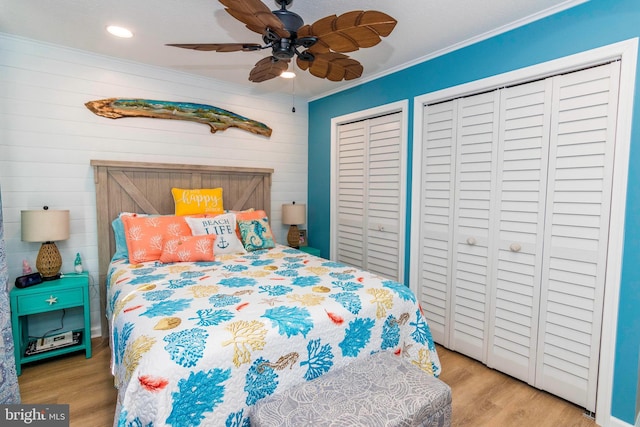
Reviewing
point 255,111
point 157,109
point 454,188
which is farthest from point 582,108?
point 157,109

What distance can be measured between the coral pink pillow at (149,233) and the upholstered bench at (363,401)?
1716 mm

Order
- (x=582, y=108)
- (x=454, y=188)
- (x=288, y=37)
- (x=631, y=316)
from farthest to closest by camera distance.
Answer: (x=454, y=188) → (x=582, y=108) → (x=631, y=316) → (x=288, y=37)

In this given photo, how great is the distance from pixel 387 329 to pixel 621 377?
4.45 ft

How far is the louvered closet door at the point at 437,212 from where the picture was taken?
9.04 ft

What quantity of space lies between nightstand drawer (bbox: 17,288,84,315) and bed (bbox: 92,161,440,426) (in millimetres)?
366

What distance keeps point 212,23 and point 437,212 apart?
7.38 ft

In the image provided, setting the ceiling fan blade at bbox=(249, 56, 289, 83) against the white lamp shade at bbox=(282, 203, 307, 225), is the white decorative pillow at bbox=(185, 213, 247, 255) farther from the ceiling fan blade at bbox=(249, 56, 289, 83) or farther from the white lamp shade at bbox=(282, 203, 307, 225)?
the ceiling fan blade at bbox=(249, 56, 289, 83)

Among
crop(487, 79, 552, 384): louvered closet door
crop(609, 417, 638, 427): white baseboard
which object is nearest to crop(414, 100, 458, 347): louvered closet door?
crop(487, 79, 552, 384): louvered closet door

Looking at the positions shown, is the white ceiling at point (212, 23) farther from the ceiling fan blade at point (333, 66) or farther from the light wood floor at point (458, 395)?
the light wood floor at point (458, 395)

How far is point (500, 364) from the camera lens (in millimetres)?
2469

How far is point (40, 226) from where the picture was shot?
7.99ft

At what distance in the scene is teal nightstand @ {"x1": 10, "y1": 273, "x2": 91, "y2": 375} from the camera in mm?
2389

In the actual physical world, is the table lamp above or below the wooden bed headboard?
below

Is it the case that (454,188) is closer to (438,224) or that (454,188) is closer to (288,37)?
(438,224)
